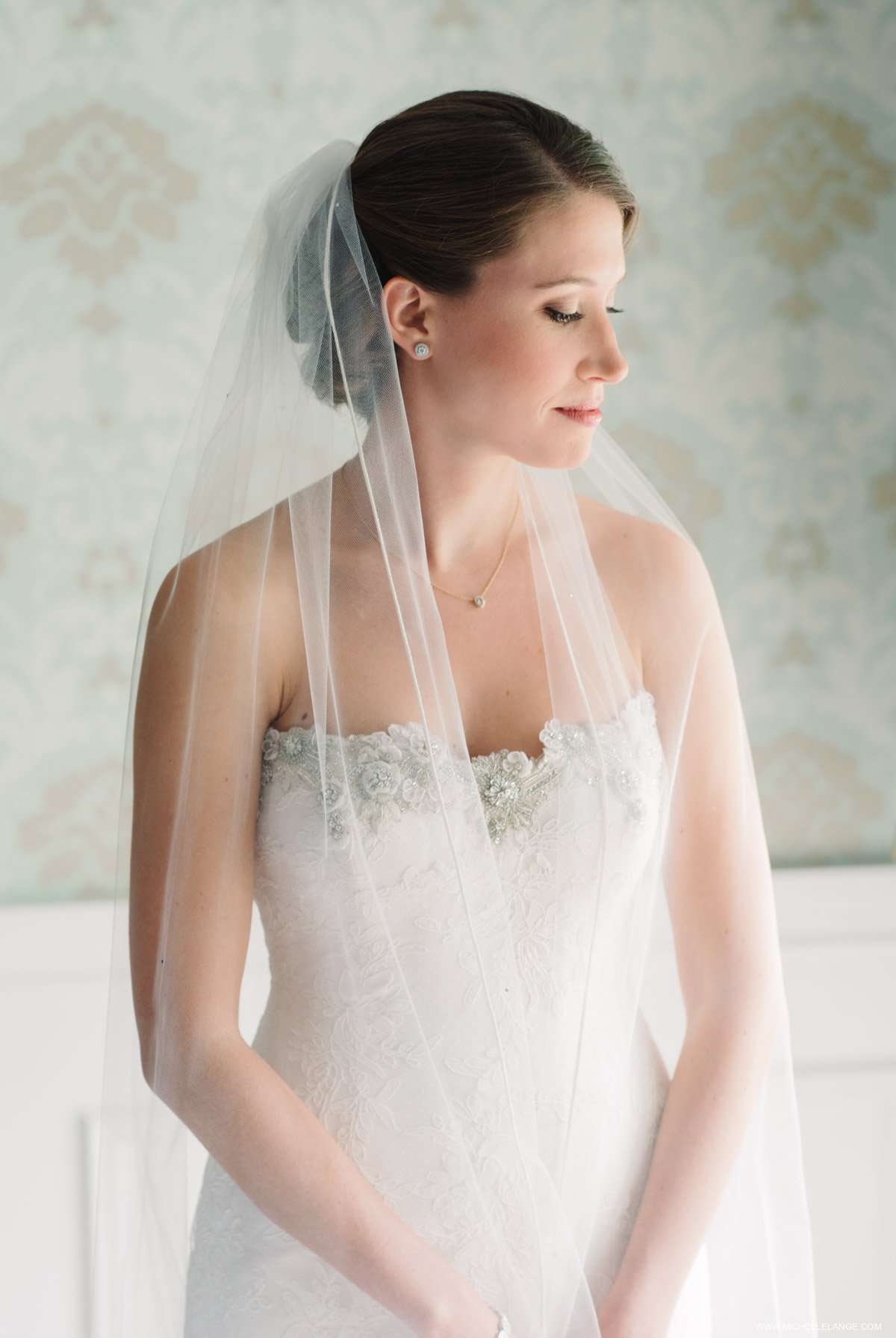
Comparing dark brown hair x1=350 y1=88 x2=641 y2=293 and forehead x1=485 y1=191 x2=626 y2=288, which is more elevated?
dark brown hair x1=350 y1=88 x2=641 y2=293

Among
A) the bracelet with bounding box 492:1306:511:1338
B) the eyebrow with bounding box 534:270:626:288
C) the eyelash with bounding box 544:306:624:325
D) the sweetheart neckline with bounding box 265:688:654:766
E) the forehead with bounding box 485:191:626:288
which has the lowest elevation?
the bracelet with bounding box 492:1306:511:1338

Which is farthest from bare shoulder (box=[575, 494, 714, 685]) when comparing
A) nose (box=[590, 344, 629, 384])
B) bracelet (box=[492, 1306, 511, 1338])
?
bracelet (box=[492, 1306, 511, 1338])

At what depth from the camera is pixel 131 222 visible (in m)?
1.82

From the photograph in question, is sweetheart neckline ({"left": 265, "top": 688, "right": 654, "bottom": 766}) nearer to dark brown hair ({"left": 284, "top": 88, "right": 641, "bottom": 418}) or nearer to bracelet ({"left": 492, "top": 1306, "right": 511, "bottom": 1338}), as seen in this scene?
dark brown hair ({"left": 284, "top": 88, "right": 641, "bottom": 418})

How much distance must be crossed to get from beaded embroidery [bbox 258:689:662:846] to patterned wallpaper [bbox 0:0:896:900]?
0.78 m

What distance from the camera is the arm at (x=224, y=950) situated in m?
1.07

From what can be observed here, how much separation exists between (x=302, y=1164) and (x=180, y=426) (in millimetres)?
1135

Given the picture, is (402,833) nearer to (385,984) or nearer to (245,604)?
(385,984)

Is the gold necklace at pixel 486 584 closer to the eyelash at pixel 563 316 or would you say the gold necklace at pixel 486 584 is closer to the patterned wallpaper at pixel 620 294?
the eyelash at pixel 563 316

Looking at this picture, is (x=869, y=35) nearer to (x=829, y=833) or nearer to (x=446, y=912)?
(x=829, y=833)

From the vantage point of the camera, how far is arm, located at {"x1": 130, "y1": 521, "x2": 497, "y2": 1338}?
1.07 metres

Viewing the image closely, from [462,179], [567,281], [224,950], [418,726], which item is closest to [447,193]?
[462,179]

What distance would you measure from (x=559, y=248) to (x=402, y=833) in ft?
1.81

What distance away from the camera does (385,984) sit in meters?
1.15
